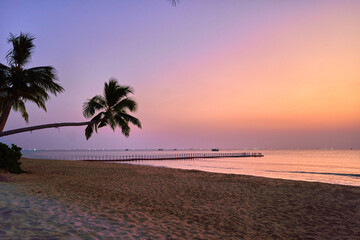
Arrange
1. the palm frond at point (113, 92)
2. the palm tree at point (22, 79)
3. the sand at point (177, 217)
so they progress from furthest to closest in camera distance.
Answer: the palm frond at point (113, 92) < the palm tree at point (22, 79) < the sand at point (177, 217)

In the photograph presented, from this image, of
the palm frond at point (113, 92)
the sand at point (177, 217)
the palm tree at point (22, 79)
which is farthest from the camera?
the palm frond at point (113, 92)

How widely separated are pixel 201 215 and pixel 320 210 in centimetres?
467

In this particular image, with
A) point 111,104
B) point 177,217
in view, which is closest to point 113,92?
point 111,104

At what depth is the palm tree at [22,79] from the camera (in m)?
11.9

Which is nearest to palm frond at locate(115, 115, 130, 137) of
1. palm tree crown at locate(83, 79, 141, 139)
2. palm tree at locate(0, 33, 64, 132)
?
palm tree crown at locate(83, 79, 141, 139)

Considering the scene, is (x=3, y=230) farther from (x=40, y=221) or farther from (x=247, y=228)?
(x=247, y=228)

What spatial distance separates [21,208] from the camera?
5.55 metres

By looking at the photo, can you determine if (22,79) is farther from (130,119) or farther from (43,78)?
(130,119)

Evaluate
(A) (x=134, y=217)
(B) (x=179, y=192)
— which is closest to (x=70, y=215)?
(A) (x=134, y=217)

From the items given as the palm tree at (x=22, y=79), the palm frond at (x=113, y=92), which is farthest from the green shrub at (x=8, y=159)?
the palm frond at (x=113, y=92)

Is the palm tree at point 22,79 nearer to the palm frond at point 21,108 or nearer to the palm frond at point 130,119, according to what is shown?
the palm frond at point 21,108

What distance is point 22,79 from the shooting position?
39.4 feet

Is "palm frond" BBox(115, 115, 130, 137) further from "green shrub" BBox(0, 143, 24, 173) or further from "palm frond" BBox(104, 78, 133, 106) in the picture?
"green shrub" BBox(0, 143, 24, 173)

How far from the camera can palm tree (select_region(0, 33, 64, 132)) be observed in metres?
11.9
